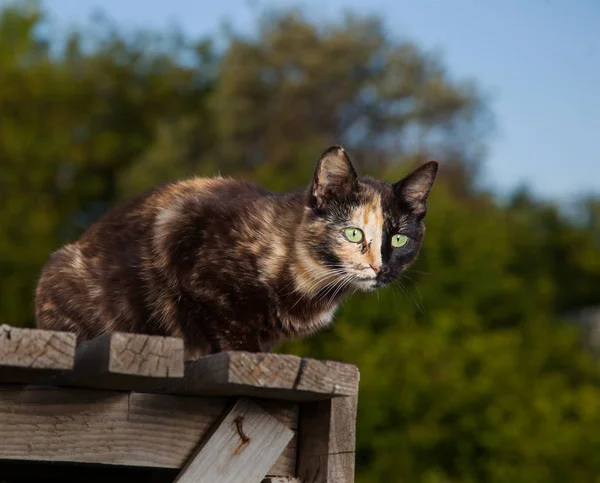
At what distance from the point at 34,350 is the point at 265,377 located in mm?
658

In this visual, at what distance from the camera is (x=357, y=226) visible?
4258 mm

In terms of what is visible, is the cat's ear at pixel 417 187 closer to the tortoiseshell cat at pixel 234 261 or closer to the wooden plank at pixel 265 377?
the tortoiseshell cat at pixel 234 261

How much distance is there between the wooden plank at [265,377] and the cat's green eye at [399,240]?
1.10 metres

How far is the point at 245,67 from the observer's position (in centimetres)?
2469

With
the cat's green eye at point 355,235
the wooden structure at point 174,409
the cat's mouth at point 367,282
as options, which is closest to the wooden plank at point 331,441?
the wooden structure at point 174,409

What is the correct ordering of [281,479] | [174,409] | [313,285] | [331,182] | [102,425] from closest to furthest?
[102,425]
[174,409]
[281,479]
[313,285]
[331,182]

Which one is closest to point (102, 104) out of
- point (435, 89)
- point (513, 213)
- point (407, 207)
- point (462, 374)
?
point (435, 89)

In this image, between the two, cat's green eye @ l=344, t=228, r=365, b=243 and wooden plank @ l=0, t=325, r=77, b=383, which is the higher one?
cat's green eye @ l=344, t=228, r=365, b=243

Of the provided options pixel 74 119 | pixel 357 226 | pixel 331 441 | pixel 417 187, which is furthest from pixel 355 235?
pixel 74 119

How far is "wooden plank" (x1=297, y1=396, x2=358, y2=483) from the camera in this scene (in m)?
3.39

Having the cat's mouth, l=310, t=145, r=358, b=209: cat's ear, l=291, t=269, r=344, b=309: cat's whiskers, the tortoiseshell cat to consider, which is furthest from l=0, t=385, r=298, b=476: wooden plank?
l=310, t=145, r=358, b=209: cat's ear

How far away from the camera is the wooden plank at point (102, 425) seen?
317 centimetres

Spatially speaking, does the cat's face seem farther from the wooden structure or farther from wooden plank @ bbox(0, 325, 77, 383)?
wooden plank @ bbox(0, 325, 77, 383)

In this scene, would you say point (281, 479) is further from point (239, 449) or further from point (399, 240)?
point (399, 240)
